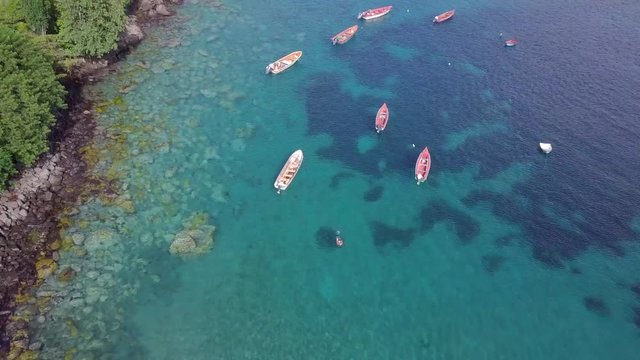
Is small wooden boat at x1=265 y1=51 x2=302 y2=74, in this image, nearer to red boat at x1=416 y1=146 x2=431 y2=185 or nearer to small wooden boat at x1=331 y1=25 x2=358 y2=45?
small wooden boat at x1=331 y1=25 x2=358 y2=45

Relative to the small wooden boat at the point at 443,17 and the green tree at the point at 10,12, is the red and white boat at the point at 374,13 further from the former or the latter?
the green tree at the point at 10,12

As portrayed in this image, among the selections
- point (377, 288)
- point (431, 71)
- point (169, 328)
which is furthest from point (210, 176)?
point (431, 71)

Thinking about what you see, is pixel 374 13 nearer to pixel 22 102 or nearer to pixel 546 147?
pixel 546 147

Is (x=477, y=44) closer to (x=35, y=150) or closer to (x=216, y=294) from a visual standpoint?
(x=216, y=294)

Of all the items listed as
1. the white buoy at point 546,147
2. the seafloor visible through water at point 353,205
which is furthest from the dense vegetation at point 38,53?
the white buoy at point 546,147

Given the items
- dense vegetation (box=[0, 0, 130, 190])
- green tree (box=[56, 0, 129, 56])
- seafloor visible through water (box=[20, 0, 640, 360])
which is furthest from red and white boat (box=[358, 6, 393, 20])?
green tree (box=[56, 0, 129, 56])

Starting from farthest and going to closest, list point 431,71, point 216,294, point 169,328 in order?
point 431,71, point 216,294, point 169,328
